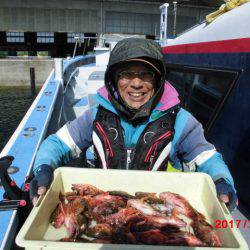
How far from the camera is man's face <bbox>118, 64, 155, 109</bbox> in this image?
2605mm

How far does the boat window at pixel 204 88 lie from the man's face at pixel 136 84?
58.9 inches

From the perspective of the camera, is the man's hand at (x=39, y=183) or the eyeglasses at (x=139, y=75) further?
the eyeglasses at (x=139, y=75)

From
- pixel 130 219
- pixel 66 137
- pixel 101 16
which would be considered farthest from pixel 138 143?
pixel 101 16

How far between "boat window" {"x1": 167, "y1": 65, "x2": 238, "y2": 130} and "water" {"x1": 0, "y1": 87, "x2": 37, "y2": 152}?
11888 mm

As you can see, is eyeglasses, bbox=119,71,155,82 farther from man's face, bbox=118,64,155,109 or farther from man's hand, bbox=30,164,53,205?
man's hand, bbox=30,164,53,205

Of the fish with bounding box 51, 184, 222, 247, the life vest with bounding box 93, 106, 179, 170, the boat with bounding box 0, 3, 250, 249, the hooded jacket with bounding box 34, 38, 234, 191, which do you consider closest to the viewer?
the fish with bounding box 51, 184, 222, 247

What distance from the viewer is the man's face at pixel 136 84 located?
261 cm

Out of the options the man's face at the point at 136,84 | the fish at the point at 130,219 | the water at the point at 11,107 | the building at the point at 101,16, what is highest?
the building at the point at 101,16

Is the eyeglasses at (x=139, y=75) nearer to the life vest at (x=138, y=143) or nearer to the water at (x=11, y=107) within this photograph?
the life vest at (x=138, y=143)

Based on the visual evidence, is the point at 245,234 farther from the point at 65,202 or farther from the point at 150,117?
the point at 65,202

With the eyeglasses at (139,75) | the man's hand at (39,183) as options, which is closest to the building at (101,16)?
the eyeglasses at (139,75)

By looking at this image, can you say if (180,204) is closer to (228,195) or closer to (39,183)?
(228,195)

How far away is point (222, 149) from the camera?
394 centimetres

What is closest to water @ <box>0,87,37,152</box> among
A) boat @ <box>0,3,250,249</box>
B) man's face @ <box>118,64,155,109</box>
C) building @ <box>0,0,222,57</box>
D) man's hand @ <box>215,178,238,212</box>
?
building @ <box>0,0,222,57</box>
